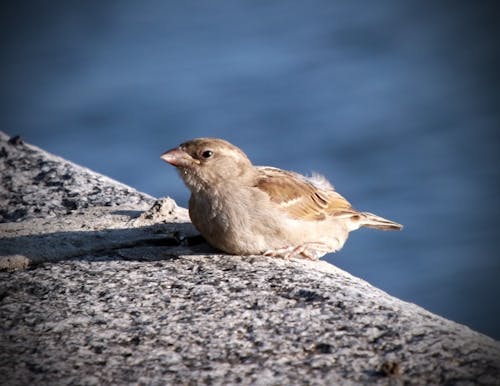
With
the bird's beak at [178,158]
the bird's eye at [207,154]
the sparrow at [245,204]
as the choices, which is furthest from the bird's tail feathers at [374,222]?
the bird's beak at [178,158]

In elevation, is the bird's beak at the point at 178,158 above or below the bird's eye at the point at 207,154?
below

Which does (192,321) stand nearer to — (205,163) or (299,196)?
(205,163)

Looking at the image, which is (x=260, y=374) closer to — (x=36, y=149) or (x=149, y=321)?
(x=149, y=321)

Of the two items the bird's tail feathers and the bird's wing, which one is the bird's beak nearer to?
the bird's wing

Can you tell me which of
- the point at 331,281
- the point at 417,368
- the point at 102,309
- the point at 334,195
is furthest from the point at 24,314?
the point at 334,195

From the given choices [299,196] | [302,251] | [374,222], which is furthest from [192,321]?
[374,222]

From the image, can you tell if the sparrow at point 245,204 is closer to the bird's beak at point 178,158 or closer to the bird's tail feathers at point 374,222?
the bird's beak at point 178,158
